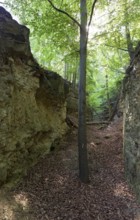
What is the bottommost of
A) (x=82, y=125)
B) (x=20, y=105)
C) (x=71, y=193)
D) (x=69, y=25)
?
(x=71, y=193)

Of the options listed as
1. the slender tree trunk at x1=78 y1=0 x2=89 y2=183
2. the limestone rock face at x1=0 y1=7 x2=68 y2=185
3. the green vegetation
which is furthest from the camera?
the green vegetation

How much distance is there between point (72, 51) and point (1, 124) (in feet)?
16.8

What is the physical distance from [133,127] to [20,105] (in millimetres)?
4162

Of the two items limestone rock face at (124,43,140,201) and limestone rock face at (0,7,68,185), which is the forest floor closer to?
limestone rock face at (124,43,140,201)

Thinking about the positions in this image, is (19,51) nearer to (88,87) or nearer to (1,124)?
(1,124)

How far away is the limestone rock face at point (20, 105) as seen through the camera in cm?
694

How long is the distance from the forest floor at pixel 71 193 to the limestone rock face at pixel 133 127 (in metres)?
0.51

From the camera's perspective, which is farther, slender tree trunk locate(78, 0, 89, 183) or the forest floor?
slender tree trunk locate(78, 0, 89, 183)

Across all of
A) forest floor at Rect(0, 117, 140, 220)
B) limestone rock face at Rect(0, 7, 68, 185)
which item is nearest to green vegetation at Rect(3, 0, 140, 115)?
limestone rock face at Rect(0, 7, 68, 185)

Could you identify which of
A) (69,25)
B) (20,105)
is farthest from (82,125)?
(69,25)

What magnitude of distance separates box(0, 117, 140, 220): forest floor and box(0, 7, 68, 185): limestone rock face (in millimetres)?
633

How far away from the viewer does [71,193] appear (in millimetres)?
6988

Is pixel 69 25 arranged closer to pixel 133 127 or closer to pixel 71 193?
pixel 133 127

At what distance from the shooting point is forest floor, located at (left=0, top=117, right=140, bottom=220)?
19.4 feet
